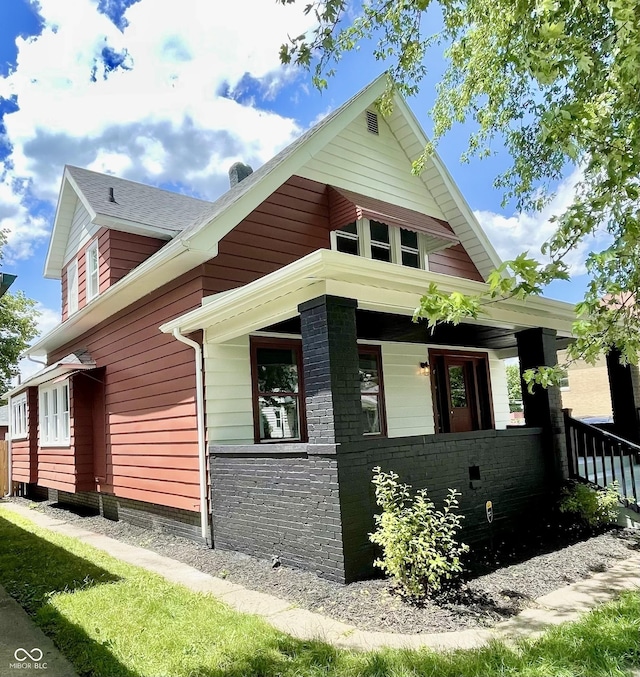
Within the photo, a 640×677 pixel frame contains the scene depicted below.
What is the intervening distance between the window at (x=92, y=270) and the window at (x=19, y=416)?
6.19 m

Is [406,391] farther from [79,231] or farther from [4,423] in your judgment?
[4,423]

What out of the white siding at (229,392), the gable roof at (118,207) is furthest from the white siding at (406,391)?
the gable roof at (118,207)

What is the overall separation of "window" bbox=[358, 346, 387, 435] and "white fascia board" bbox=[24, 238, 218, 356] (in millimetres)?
3373

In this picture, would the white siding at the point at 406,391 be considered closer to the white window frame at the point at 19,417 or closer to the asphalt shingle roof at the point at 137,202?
the asphalt shingle roof at the point at 137,202

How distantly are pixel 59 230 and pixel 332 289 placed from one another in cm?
982

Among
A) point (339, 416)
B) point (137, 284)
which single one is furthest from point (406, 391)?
point (137, 284)

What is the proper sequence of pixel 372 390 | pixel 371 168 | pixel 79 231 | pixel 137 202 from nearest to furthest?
1. pixel 372 390
2. pixel 371 168
3. pixel 137 202
4. pixel 79 231

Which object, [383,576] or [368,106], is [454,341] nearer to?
[368,106]

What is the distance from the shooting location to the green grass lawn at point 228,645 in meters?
3.30

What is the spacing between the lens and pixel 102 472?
1079 cm

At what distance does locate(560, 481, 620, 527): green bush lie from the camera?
693 centimetres

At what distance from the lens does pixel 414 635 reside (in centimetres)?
395

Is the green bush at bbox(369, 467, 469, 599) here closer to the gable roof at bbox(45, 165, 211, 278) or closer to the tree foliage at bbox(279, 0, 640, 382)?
the tree foliage at bbox(279, 0, 640, 382)

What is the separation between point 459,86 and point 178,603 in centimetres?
766
